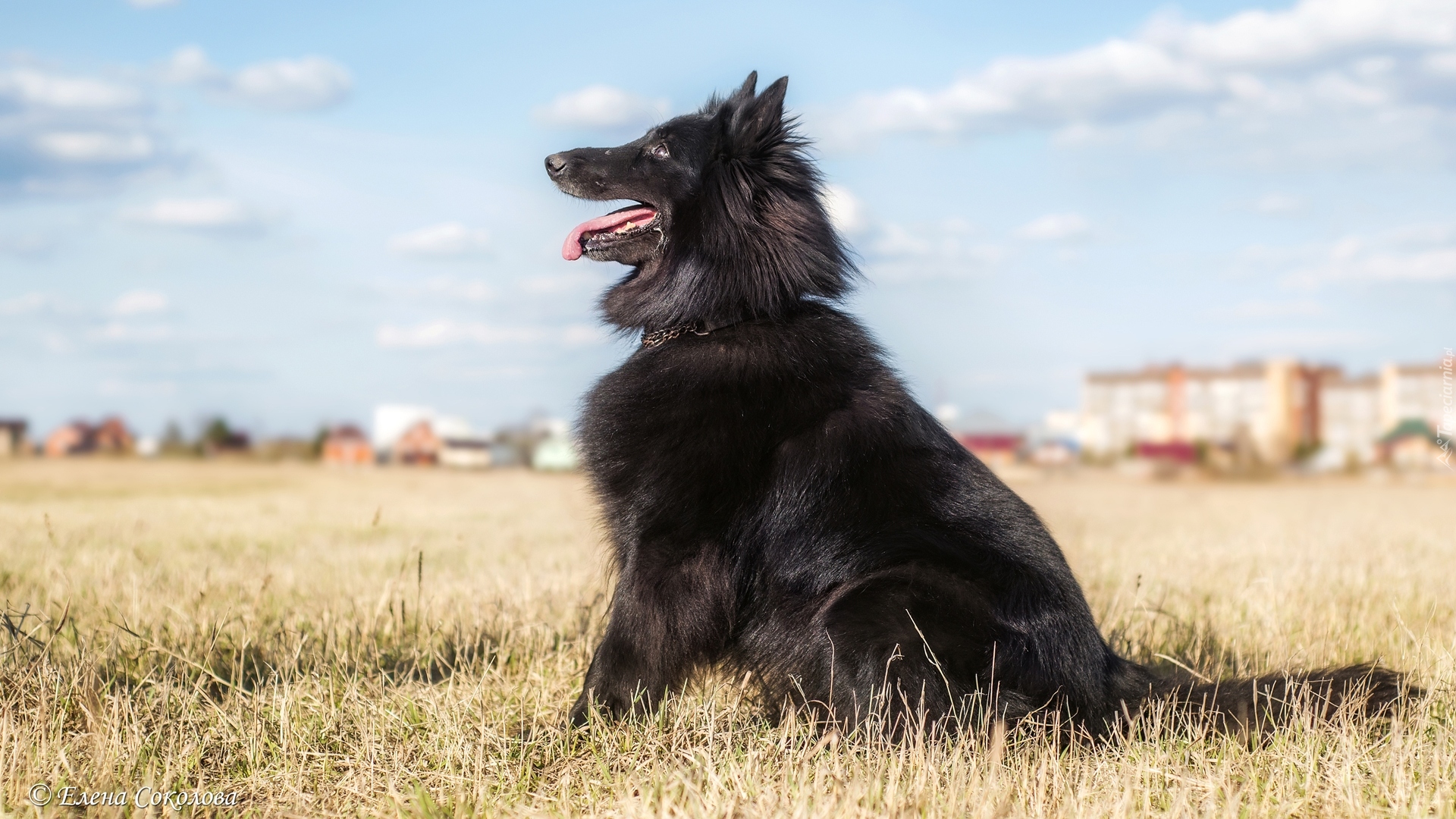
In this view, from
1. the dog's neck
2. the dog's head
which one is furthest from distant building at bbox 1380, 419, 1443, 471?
the dog's neck

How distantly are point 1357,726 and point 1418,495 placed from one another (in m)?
22.7

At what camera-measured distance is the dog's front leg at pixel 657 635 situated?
339 cm

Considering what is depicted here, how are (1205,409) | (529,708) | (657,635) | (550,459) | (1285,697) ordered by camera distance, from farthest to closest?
(1205,409) → (550,459) → (529,708) → (657,635) → (1285,697)

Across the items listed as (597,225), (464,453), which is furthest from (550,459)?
(597,225)

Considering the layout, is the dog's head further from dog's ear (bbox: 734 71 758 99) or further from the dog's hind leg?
the dog's hind leg

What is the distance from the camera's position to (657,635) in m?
3.41

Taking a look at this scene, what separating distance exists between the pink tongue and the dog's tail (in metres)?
2.84

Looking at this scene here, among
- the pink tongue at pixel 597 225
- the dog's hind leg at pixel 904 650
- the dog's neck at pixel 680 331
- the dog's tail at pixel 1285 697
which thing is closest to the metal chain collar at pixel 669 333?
the dog's neck at pixel 680 331

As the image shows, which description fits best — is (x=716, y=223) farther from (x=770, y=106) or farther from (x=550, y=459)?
(x=550, y=459)

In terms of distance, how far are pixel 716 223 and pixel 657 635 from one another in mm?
1704

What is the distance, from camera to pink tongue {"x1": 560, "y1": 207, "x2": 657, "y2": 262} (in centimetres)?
432

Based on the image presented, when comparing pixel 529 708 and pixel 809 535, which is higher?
pixel 809 535

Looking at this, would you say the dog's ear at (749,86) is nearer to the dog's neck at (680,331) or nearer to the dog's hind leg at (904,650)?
the dog's neck at (680,331)

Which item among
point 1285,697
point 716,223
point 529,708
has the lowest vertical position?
point 529,708
